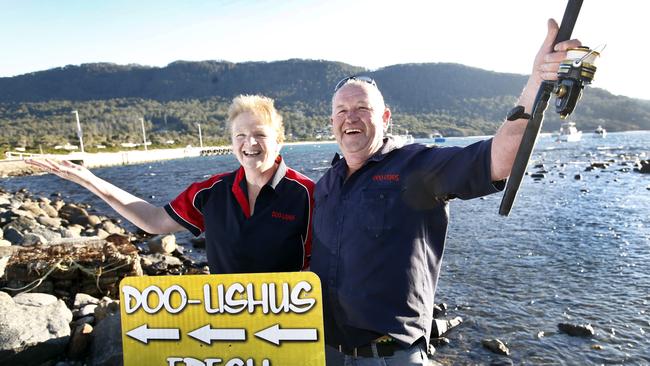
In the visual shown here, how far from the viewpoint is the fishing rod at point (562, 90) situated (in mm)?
2211

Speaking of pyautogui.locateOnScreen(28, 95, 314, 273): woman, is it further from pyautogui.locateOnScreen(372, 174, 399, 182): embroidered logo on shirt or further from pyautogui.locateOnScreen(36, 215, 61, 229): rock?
pyautogui.locateOnScreen(36, 215, 61, 229): rock

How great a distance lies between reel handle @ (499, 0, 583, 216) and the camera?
2.34 meters

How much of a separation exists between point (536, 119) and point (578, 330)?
8.06 meters

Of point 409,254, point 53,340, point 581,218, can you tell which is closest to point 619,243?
point 581,218

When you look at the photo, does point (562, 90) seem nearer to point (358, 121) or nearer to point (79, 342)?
point (358, 121)

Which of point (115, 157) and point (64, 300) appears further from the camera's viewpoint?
point (115, 157)

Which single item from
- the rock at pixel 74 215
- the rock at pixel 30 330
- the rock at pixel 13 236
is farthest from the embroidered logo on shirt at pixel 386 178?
the rock at pixel 74 215

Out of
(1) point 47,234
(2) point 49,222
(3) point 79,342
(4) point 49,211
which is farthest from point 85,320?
(4) point 49,211

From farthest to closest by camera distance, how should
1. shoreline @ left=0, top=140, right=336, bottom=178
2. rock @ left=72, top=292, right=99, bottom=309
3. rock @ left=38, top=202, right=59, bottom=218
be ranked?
1. shoreline @ left=0, top=140, right=336, bottom=178
2. rock @ left=38, top=202, right=59, bottom=218
3. rock @ left=72, top=292, right=99, bottom=309

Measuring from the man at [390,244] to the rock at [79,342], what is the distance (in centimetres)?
420

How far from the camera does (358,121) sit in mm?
3305

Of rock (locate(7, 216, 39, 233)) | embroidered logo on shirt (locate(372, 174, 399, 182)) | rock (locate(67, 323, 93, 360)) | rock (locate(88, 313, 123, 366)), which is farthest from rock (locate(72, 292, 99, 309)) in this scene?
rock (locate(7, 216, 39, 233))

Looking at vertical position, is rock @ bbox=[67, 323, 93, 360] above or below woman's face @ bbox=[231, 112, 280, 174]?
below

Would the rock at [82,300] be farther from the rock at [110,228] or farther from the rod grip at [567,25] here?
the rock at [110,228]
